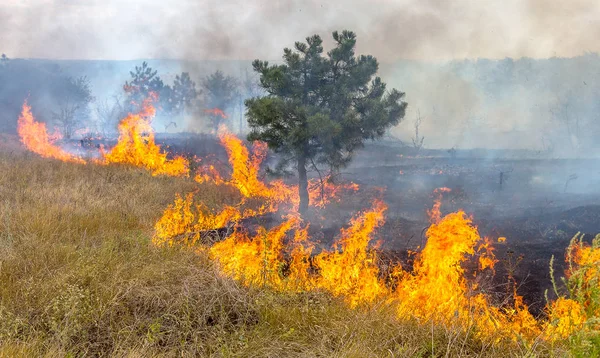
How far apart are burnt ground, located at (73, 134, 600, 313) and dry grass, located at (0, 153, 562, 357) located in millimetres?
3280

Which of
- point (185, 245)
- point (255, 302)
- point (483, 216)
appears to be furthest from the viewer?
point (483, 216)

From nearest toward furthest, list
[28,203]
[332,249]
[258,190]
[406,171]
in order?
[28,203] → [332,249] → [258,190] → [406,171]

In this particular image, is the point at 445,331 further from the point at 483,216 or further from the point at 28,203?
the point at 483,216

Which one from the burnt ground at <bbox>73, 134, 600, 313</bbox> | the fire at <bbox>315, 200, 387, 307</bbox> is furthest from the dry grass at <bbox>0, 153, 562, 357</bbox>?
the burnt ground at <bbox>73, 134, 600, 313</bbox>

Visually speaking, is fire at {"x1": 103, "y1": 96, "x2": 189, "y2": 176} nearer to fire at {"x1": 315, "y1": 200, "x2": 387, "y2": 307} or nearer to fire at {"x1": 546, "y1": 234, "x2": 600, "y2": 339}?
fire at {"x1": 315, "y1": 200, "x2": 387, "y2": 307}

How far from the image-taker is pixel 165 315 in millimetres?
3404

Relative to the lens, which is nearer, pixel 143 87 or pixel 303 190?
pixel 303 190

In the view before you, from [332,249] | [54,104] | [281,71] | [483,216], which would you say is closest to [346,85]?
[281,71]

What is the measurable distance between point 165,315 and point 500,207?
1373 centimetres

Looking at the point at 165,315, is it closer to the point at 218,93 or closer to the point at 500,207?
the point at 500,207

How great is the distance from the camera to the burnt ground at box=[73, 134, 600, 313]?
24.3ft

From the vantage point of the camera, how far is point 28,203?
23.4 feet

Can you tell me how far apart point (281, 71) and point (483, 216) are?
307 inches

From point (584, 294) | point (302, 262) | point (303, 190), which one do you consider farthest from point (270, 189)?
point (584, 294)
